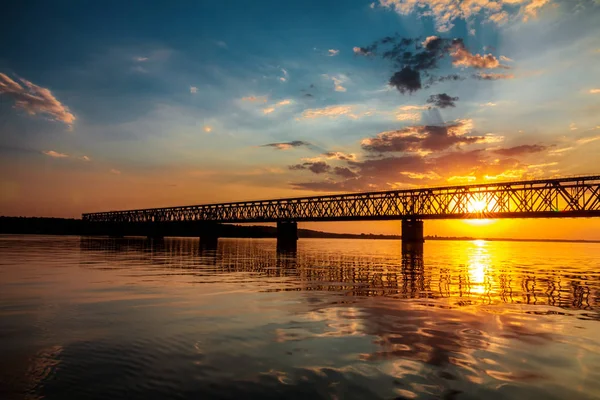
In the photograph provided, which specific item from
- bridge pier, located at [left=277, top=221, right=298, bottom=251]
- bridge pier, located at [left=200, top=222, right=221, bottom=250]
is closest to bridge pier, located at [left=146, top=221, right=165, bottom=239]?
bridge pier, located at [left=200, top=222, right=221, bottom=250]

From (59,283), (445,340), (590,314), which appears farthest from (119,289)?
(590,314)

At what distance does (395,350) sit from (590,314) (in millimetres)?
10397

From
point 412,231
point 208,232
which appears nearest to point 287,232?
point 208,232

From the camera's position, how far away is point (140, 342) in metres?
9.88

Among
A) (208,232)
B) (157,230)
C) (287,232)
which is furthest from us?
(157,230)

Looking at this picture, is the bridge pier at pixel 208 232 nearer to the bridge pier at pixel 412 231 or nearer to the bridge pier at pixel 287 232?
the bridge pier at pixel 287 232

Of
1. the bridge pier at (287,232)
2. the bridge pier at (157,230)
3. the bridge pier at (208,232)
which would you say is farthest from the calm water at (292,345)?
the bridge pier at (157,230)

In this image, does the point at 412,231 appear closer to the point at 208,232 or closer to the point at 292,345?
the point at 208,232

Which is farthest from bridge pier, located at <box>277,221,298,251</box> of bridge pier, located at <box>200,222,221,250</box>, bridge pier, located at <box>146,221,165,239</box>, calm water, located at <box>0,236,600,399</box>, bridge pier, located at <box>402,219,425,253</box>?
calm water, located at <box>0,236,600,399</box>

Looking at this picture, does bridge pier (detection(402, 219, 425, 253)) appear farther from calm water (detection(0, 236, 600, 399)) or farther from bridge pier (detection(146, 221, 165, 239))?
bridge pier (detection(146, 221, 165, 239))

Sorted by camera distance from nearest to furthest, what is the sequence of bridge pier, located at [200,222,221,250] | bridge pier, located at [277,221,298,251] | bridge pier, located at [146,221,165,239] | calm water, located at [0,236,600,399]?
calm water, located at [0,236,600,399], bridge pier, located at [277,221,298,251], bridge pier, located at [200,222,221,250], bridge pier, located at [146,221,165,239]

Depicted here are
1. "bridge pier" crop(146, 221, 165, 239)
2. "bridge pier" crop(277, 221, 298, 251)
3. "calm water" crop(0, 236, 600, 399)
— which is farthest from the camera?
"bridge pier" crop(146, 221, 165, 239)

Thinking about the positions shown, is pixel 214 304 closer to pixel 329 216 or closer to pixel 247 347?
pixel 247 347

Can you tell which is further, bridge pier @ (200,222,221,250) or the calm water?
bridge pier @ (200,222,221,250)
